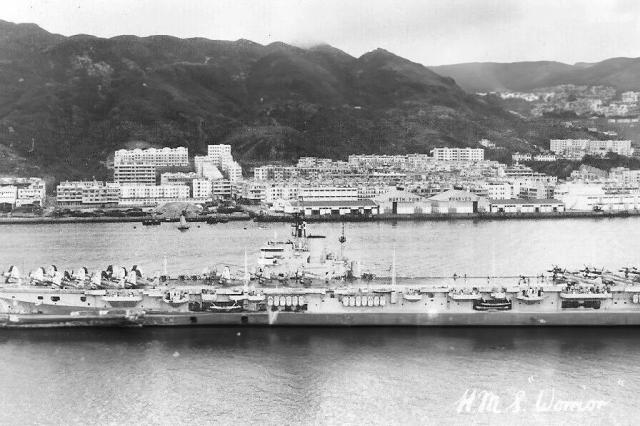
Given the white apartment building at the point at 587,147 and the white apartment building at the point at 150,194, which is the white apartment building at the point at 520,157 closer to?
the white apartment building at the point at 587,147

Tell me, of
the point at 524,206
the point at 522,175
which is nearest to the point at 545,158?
the point at 522,175

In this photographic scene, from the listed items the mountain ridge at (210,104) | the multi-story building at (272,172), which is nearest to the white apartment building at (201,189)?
the multi-story building at (272,172)

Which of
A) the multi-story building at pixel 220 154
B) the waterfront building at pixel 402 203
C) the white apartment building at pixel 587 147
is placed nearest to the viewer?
the waterfront building at pixel 402 203

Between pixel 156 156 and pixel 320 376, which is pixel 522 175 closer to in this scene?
pixel 156 156

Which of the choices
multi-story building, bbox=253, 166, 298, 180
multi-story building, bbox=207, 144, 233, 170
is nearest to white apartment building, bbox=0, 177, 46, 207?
multi-story building, bbox=253, 166, 298, 180

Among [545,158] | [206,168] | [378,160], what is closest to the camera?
[206,168]

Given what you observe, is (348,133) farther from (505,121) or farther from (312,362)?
(312,362)
